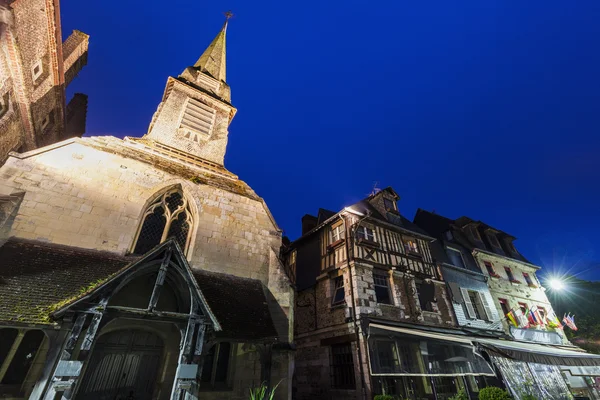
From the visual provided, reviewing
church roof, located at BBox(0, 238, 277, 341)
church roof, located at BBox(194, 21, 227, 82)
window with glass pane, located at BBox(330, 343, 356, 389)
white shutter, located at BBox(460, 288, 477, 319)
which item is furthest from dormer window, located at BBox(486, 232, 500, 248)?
church roof, located at BBox(194, 21, 227, 82)

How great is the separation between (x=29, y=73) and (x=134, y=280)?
26.2 feet

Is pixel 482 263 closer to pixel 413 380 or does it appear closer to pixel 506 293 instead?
pixel 506 293

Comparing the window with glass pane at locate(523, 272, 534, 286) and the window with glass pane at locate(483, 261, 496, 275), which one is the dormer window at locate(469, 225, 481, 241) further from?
the window with glass pane at locate(523, 272, 534, 286)

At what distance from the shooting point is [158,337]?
610cm

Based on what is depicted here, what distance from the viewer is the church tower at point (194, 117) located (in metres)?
11.3

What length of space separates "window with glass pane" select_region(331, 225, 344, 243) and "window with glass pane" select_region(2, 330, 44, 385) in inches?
443

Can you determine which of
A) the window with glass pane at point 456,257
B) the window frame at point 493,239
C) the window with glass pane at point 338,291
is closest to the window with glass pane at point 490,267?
the window with glass pane at point 456,257

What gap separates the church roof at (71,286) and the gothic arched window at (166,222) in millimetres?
926

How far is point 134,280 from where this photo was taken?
5.58 meters

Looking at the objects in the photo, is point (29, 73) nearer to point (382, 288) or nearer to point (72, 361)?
point (72, 361)

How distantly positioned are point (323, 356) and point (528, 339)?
1364 cm

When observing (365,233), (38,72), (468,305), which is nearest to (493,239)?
(468,305)

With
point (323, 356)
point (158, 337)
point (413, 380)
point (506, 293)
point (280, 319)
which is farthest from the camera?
point (506, 293)

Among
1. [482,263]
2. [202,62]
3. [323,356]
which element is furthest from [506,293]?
[202,62]
